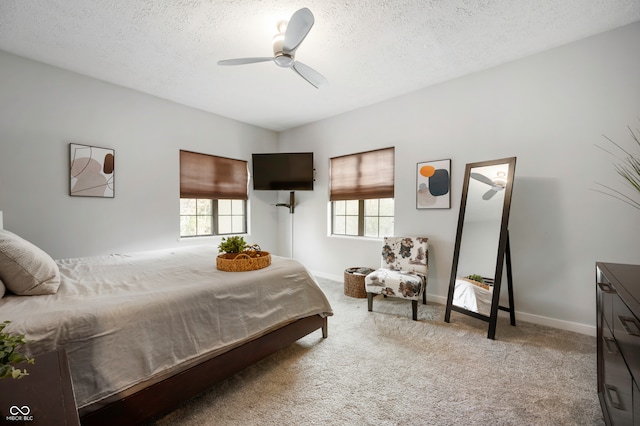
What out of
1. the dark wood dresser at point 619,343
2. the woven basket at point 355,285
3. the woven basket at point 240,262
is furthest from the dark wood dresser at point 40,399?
the woven basket at point 355,285

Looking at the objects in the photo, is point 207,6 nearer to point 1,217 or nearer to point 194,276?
point 194,276

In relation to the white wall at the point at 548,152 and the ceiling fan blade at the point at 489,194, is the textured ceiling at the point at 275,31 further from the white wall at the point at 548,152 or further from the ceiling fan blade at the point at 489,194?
the ceiling fan blade at the point at 489,194

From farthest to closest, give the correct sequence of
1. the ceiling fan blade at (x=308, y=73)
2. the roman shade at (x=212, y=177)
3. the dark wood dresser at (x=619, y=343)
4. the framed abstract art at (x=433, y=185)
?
the roman shade at (x=212, y=177), the framed abstract art at (x=433, y=185), the ceiling fan blade at (x=308, y=73), the dark wood dresser at (x=619, y=343)

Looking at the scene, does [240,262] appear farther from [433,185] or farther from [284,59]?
[433,185]

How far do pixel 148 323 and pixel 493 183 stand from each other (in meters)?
3.03

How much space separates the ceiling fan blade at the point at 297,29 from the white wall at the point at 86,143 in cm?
246

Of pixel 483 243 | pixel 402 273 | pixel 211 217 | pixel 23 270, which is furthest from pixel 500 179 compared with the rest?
pixel 211 217

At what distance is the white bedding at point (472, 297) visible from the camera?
2591mm

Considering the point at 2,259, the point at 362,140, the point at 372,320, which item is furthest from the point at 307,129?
the point at 2,259

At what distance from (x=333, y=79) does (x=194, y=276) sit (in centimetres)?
263

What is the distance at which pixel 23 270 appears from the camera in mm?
1434

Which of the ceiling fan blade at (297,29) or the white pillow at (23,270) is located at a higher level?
the ceiling fan blade at (297,29)

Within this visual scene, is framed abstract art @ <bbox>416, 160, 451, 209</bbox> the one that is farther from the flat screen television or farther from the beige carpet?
the flat screen television

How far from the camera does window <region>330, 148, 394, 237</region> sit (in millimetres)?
3924
